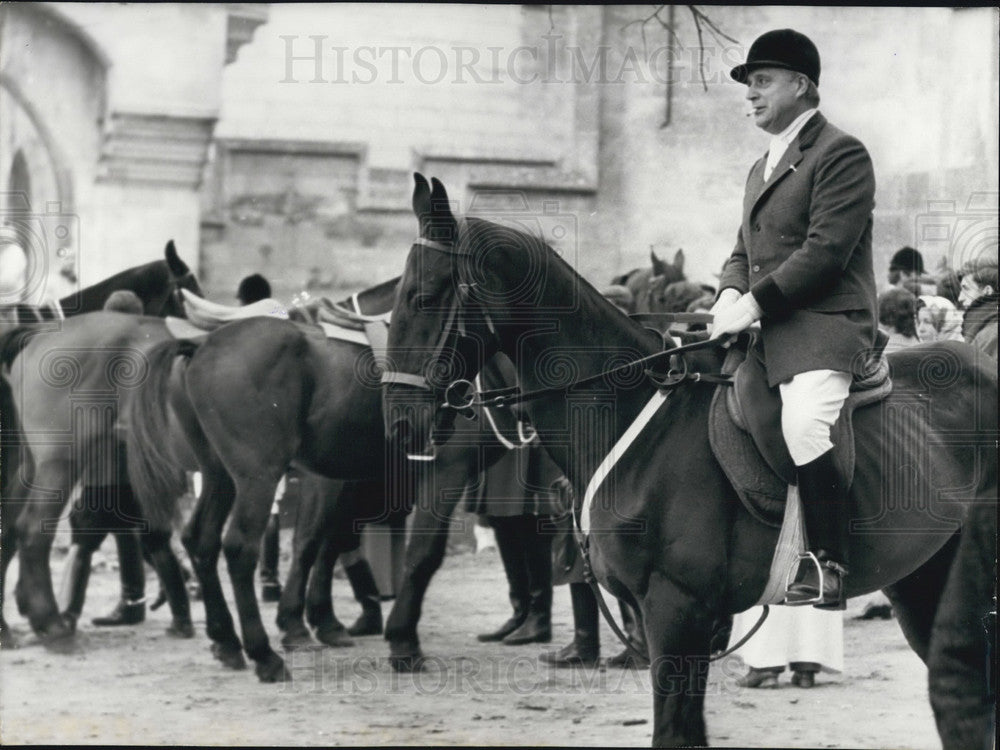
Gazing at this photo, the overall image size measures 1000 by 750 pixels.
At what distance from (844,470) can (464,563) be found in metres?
8.38

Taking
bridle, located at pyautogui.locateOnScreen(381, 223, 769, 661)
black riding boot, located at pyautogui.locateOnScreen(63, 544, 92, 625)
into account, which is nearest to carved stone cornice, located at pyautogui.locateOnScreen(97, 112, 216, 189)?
black riding boot, located at pyautogui.locateOnScreen(63, 544, 92, 625)

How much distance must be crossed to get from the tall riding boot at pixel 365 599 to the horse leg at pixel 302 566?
513mm

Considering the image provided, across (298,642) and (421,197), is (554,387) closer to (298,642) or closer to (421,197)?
(421,197)

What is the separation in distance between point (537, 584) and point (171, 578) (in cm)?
247

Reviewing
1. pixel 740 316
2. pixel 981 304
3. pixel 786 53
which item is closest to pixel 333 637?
pixel 981 304

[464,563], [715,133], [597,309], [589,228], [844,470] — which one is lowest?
[464,563]

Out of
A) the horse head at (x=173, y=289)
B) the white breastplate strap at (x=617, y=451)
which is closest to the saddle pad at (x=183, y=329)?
the horse head at (x=173, y=289)

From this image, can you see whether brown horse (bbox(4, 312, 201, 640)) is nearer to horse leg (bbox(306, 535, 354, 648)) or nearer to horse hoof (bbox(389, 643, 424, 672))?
horse leg (bbox(306, 535, 354, 648))

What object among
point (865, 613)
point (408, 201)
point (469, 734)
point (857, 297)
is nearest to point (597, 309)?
point (857, 297)

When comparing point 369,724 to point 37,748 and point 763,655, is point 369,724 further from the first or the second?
point 763,655

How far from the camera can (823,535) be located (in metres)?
5.19

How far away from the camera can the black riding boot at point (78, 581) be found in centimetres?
995

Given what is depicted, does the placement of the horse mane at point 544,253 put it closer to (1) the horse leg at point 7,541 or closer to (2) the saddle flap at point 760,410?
(2) the saddle flap at point 760,410

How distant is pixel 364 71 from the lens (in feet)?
46.6
